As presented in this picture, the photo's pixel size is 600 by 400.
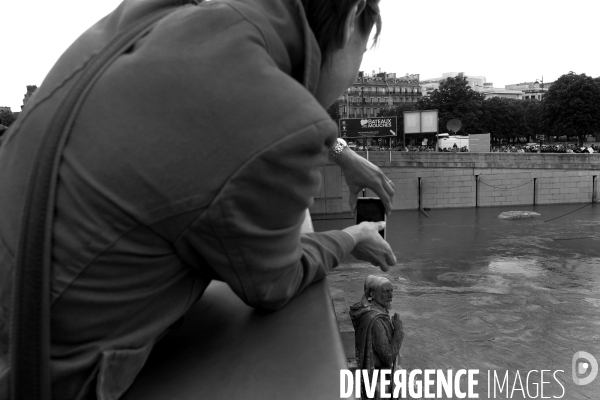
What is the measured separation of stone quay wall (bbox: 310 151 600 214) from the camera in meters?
25.5

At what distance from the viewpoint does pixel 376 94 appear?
245 ft

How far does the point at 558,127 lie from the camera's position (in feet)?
140

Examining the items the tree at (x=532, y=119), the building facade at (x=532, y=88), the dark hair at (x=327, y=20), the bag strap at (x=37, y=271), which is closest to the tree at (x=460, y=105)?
the tree at (x=532, y=119)

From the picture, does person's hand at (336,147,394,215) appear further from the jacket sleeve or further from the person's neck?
the person's neck

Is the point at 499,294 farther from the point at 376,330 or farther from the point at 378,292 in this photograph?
the point at 376,330

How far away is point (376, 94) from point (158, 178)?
249 feet

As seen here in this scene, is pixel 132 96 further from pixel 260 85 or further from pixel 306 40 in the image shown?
pixel 306 40

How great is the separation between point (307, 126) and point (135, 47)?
26cm

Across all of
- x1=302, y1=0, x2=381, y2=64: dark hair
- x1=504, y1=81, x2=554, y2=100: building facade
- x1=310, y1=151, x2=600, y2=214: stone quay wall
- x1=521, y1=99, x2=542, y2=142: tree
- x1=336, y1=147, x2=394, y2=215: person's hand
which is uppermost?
x1=504, y1=81, x2=554, y2=100: building facade

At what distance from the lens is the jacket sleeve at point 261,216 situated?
0.73 m

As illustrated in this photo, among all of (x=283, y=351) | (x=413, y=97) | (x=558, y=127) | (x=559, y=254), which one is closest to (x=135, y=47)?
(x=283, y=351)

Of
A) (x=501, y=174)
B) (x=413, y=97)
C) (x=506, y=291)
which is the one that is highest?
(x=413, y=97)

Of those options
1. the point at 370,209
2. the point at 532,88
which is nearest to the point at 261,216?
the point at 370,209

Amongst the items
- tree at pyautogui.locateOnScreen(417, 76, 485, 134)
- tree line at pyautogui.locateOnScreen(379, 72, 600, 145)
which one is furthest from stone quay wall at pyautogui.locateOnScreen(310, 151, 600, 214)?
tree at pyautogui.locateOnScreen(417, 76, 485, 134)
